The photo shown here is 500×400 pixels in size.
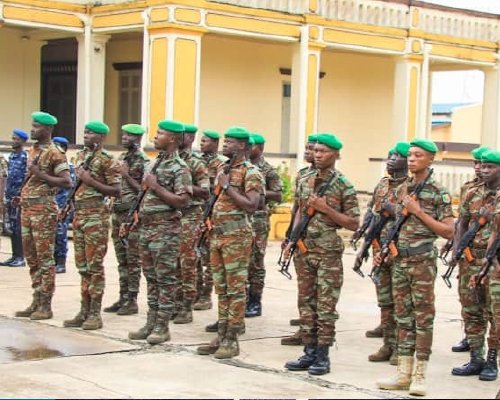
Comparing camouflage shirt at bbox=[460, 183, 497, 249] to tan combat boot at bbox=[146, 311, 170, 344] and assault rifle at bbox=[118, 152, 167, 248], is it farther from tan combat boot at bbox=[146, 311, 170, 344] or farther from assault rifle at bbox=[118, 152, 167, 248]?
tan combat boot at bbox=[146, 311, 170, 344]

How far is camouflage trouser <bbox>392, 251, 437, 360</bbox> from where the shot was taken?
6891 mm

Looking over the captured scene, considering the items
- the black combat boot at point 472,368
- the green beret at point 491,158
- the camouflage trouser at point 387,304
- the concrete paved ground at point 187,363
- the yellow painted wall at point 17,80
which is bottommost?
the concrete paved ground at point 187,363

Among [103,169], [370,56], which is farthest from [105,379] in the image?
[370,56]

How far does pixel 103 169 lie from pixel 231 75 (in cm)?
1190

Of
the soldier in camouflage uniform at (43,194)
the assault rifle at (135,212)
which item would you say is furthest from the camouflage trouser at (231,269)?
the soldier in camouflage uniform at (43,194)

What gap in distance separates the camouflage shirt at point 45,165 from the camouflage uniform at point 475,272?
3723mm

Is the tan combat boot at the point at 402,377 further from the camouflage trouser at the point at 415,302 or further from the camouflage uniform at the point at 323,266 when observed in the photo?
the camouflage uniform at the point at 323,266

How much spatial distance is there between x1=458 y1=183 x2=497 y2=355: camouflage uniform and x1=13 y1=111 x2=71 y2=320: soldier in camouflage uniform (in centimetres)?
369

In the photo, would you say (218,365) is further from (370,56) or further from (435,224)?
(370,56)

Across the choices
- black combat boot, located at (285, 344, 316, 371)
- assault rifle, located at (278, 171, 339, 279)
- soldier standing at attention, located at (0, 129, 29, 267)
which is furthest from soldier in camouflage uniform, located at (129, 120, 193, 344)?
soldier standing at attention, located at (0, 129, 29, 267)

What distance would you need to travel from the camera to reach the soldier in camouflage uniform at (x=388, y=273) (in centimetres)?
804

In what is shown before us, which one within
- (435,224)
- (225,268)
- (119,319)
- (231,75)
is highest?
(231,75)

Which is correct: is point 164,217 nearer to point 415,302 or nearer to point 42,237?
point 42,237

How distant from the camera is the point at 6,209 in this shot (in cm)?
1416
